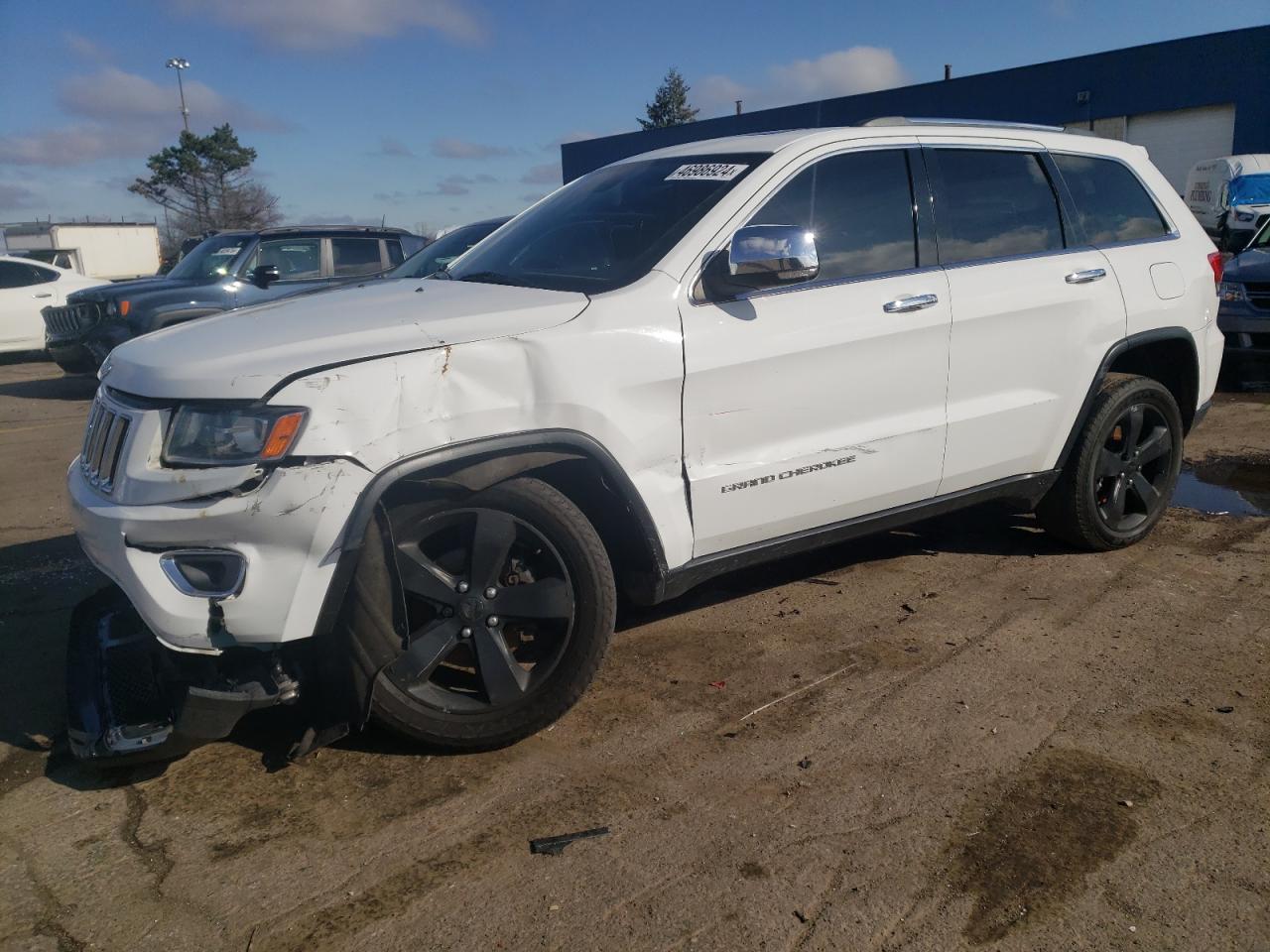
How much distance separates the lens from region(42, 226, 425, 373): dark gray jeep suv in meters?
11.0

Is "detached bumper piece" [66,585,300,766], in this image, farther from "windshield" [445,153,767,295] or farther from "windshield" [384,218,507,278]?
"windshield" [384,218,507,278]

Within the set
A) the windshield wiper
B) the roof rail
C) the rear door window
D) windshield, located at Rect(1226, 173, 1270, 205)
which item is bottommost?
the windshield wiper

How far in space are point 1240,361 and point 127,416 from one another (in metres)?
10.2

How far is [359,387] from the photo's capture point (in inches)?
111

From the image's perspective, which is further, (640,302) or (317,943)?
(640,302)

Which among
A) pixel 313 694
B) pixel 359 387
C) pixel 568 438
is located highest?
pixel 359 387

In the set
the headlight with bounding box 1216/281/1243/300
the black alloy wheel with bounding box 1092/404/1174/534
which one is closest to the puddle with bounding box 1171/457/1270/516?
the black alloy wheel with bounding box 1092/404/1174/534

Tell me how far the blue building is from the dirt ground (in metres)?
20.8

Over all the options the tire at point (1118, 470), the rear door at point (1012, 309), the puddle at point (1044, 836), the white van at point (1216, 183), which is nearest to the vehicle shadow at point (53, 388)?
the rear door at point (1012, 309)

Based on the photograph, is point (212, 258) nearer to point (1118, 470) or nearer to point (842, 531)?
point (842, 531)

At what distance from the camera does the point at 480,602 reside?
3105mm

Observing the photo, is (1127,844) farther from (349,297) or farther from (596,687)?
(349,297)

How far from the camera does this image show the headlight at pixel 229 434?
2756 mm

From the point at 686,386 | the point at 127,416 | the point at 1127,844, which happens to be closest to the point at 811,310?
the point at 686,386
